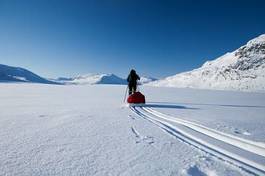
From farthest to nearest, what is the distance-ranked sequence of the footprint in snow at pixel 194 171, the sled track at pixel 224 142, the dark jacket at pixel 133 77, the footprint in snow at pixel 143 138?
the dark jacket at pixel 133 77 → the footprint in snow at pixel 143 138 → the sled track at pixel 224 142 → the footprint in snow at pixel 194 171

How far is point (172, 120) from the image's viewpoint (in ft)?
23.7

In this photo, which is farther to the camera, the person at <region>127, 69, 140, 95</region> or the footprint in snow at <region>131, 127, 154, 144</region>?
the person at <region>127, 69, 140, 95</region>

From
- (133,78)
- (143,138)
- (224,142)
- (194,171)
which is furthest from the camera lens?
(133,78)

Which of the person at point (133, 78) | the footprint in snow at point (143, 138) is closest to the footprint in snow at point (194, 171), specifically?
the footprint in snow at point (143, 138)

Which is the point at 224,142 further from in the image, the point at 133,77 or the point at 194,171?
the point at 133,77

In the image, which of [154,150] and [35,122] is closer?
[154,150]

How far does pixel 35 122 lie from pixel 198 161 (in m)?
4.98

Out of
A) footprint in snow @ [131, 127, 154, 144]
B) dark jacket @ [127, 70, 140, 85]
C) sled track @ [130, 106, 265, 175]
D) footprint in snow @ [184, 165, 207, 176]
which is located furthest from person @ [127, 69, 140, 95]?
footprint in snow @ [184, 165, 207, 176]

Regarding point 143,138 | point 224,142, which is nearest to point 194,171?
point 143,138

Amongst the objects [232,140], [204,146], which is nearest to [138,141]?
[204,146]

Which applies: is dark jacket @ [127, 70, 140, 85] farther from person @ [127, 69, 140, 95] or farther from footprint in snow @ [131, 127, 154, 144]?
footprint in snow @ [131, 127, 154, 144]

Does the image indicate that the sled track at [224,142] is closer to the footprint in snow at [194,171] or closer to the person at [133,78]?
the footprint in snow at [194,171]

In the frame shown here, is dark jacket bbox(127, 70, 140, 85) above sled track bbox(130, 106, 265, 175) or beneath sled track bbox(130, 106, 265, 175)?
above

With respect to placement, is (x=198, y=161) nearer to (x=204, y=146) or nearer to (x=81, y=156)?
(x=204, y=146)
